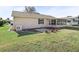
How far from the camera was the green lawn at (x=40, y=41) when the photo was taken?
21.9ft

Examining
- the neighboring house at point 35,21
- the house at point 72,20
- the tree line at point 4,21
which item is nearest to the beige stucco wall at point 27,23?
the neighboring house at point 35,21

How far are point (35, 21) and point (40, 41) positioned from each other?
429 mm

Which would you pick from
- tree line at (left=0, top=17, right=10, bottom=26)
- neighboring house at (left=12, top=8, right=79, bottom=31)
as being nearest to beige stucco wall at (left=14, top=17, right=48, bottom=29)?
neighboring house at (left=12, top=8, right=79, bottom=31)

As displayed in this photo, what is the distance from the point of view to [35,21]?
6816 millimetres

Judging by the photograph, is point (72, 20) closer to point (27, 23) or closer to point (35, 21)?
point (35, 21)

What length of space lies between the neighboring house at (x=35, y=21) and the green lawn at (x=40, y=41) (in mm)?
155

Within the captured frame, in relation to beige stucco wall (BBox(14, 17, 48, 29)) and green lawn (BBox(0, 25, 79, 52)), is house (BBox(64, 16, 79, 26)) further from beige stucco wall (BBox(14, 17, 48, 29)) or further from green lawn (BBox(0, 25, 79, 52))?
beige stucco wall (BBox(14, 17, 48, 29))

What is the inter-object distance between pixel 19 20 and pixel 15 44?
489 mm

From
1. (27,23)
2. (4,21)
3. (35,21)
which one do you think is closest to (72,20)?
(35,21)

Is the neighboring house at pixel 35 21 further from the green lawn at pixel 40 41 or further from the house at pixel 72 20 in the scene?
the green lawn at pixel 40 41
